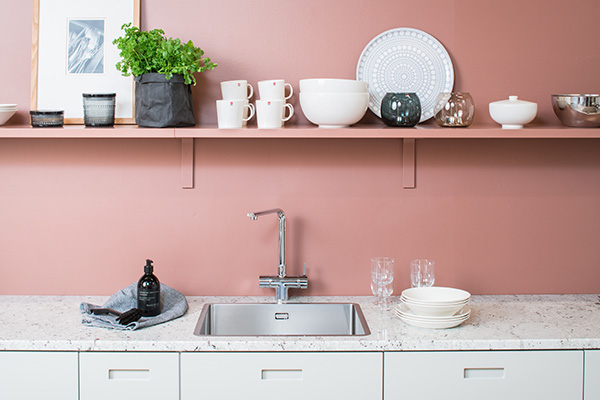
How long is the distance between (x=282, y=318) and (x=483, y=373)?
73cm

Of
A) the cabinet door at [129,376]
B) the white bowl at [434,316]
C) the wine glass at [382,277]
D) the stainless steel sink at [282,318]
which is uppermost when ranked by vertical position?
the wine glass at [382,277]

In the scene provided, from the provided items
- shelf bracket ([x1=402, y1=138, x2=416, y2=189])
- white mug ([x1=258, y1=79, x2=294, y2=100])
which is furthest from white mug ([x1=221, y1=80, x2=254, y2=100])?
shelf bracket ([x1=402, y1=138, x2=416, y2=189])

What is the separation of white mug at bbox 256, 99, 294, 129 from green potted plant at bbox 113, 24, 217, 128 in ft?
0.83

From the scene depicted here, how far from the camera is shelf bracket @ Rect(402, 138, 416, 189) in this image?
2393mm

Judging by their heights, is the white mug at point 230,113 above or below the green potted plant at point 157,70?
below

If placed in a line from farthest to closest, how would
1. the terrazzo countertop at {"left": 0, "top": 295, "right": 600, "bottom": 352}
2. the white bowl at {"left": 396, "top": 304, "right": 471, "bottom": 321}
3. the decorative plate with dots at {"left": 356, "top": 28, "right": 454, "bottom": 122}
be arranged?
the decorative plate with dots at {"left": 356, "top": 28, "right": 454, "bottom": 122} < the white bowl at {"left": 396, "top": 304, "right": 471, "bottom": 321} < the terrazzo countertop at {"left": 0, "top": 295, "right": 600, "bottom": 352}

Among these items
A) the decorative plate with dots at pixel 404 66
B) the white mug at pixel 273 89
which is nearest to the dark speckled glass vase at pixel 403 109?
the decorative plate with dots at pixel 404 66

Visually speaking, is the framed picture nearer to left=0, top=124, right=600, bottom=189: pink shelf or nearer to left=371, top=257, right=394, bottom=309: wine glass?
left=0, top=124, right=600, bottom=189: pink shelf

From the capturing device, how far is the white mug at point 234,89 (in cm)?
225

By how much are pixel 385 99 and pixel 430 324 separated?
30.1 inches

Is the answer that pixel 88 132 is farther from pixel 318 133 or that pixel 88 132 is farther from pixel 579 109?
pixel 579 109

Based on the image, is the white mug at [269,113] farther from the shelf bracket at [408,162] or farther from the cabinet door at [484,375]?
the cabinet door at [484,375]

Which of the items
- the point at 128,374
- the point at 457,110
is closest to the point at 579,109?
the point at 457,110

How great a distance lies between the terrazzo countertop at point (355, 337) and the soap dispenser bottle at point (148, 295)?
9 cm
